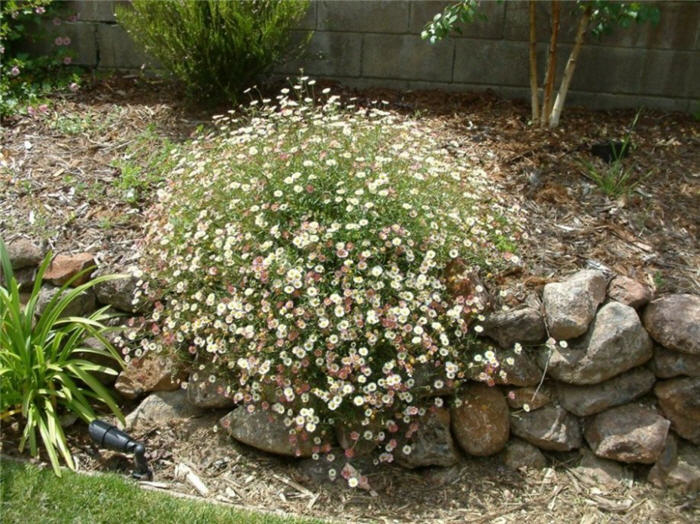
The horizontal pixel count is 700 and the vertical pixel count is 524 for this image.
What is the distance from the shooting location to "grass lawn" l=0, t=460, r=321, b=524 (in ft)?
9.66

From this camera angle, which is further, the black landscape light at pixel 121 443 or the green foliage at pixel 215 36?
the green foliage at pixel 215 36

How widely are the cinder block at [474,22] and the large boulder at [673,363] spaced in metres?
2.57

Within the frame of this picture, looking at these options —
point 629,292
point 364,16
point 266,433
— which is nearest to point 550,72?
point 364,16

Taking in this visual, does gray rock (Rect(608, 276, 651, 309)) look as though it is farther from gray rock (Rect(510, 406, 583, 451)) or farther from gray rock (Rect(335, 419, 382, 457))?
gray rock (Rect(335, 419, 382, 457))

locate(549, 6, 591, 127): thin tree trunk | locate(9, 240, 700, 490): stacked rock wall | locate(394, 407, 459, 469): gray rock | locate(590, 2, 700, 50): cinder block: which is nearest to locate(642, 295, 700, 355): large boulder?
locate(9, 240, 700, 490): stacked rock wall

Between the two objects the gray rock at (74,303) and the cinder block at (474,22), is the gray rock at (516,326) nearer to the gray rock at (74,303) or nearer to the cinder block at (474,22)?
the gray rock at (74,303)

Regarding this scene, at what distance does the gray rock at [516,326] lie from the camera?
130 inches

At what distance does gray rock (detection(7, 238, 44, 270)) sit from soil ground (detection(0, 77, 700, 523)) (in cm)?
9

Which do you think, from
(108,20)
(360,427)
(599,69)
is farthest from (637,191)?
(108,20)

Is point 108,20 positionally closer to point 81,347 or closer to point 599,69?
point 81,347

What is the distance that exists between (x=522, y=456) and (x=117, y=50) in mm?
4129

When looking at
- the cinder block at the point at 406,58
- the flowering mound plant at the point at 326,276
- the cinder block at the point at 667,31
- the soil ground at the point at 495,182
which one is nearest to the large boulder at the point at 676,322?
the soil ground at the point at 495,182

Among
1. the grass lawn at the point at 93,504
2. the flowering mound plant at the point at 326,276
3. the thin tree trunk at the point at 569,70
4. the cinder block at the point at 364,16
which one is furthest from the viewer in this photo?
the cinder block at the point at 364,16

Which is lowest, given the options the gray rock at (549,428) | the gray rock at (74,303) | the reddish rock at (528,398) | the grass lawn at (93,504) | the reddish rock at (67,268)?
the grass lawn at (93,504)
